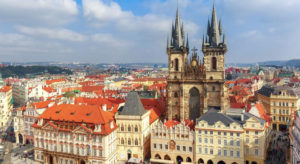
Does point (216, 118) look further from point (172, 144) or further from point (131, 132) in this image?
point (131, 132)

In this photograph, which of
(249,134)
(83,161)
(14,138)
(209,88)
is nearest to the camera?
(249,134)

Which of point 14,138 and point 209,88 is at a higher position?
point 209,88

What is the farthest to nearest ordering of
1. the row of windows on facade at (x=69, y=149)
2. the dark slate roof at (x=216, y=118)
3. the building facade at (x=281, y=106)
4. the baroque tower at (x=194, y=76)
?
the building facade at (x=281, y=106) → the baroque tower at (x=194, y=76) → the row of windows on facade at (x=69, y=149) → the dark slate roof at (x=216, y=118)

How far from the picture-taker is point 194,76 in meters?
83.0

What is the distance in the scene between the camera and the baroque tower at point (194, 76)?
264ft

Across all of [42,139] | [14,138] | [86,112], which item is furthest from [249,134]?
[14,138]

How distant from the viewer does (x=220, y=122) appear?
63188mm

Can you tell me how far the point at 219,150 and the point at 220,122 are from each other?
754 centimetres

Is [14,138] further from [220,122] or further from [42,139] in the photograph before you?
[220,122]

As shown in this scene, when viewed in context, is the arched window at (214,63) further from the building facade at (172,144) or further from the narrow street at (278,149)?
the narrow street at (278,149)

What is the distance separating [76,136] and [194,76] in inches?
1670

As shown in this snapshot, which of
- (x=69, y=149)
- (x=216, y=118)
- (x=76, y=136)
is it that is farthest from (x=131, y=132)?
(x=216, y=118)

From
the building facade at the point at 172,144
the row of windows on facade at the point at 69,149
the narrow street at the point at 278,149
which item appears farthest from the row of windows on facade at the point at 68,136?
the narrow street at the point at 278,149

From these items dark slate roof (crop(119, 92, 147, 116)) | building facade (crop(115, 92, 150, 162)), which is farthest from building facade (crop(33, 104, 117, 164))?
dark slate roof (crop(119, 92, 147, 116))
